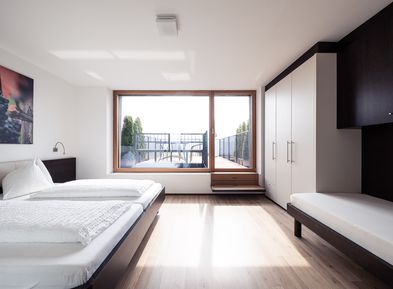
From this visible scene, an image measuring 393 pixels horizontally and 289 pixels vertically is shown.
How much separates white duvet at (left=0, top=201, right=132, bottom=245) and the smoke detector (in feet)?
6.04

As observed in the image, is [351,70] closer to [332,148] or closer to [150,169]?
[332,148]

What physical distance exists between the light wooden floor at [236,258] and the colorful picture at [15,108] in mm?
2329

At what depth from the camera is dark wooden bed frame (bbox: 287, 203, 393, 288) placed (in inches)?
53.8

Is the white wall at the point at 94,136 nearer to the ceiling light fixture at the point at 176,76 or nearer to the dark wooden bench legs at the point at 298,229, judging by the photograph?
the ceiling light fixture at the point at 176,76

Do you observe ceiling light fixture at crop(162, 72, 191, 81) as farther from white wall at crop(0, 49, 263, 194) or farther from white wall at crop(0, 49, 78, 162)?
white wall at crop(0, 49, 78, 162)

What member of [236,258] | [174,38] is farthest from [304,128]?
[174,38]

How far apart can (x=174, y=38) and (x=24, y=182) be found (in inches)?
98.4

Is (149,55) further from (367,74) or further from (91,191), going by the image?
(367,74)

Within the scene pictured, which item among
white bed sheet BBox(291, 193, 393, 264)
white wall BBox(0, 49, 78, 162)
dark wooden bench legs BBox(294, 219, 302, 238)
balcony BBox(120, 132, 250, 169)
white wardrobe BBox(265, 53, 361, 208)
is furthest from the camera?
balcony BBox(120, 132, 250, 169)

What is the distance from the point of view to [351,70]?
2.56 metres

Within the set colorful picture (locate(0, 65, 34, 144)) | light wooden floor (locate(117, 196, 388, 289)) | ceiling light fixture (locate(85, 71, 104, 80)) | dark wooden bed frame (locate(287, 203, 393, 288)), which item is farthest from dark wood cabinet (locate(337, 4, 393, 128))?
colorful picture (locate(0, 65, 34, 144))

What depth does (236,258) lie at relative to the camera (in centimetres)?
212

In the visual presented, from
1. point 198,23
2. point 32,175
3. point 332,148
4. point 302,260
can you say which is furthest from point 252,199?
point 32,175

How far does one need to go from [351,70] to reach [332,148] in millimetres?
945
